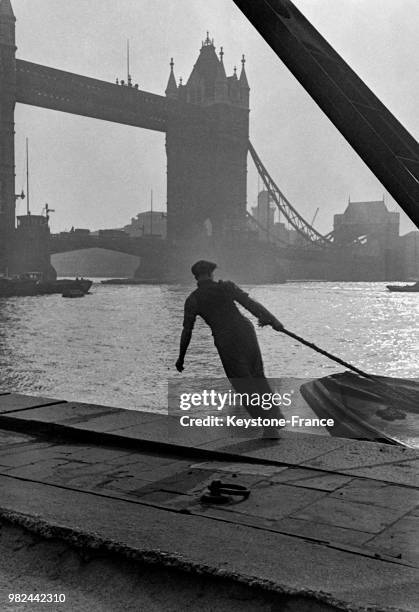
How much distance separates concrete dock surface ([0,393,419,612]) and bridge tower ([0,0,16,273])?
2483 inches

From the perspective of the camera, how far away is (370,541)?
3.20 metres

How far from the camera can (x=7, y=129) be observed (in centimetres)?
6750

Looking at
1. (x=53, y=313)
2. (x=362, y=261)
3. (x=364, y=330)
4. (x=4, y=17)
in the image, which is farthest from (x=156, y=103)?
(x=364, y=330)

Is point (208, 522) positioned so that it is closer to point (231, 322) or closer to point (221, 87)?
point (231, 322)

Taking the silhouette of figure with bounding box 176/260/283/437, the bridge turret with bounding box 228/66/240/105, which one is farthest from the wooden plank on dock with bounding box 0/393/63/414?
the bridge turret with bounding box 228/66/240/105

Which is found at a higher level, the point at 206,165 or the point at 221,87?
the point at 221,87

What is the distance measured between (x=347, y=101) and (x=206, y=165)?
86.8m

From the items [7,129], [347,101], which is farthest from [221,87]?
[347,101]

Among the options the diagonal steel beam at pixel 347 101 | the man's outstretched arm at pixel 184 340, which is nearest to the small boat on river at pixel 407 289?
the man's outstretched arm at pixel 184 340

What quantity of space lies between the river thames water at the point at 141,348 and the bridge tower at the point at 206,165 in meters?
40.7

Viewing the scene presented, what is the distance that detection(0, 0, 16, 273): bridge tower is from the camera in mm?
65812

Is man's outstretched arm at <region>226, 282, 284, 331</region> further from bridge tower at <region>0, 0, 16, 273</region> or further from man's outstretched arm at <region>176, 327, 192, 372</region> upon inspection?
bridge tower at <region>0, 0, 16, 273</region>

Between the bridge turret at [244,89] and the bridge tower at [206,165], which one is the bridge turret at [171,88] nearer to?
the bridge tower at [206,165]

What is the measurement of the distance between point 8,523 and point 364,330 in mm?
31386
